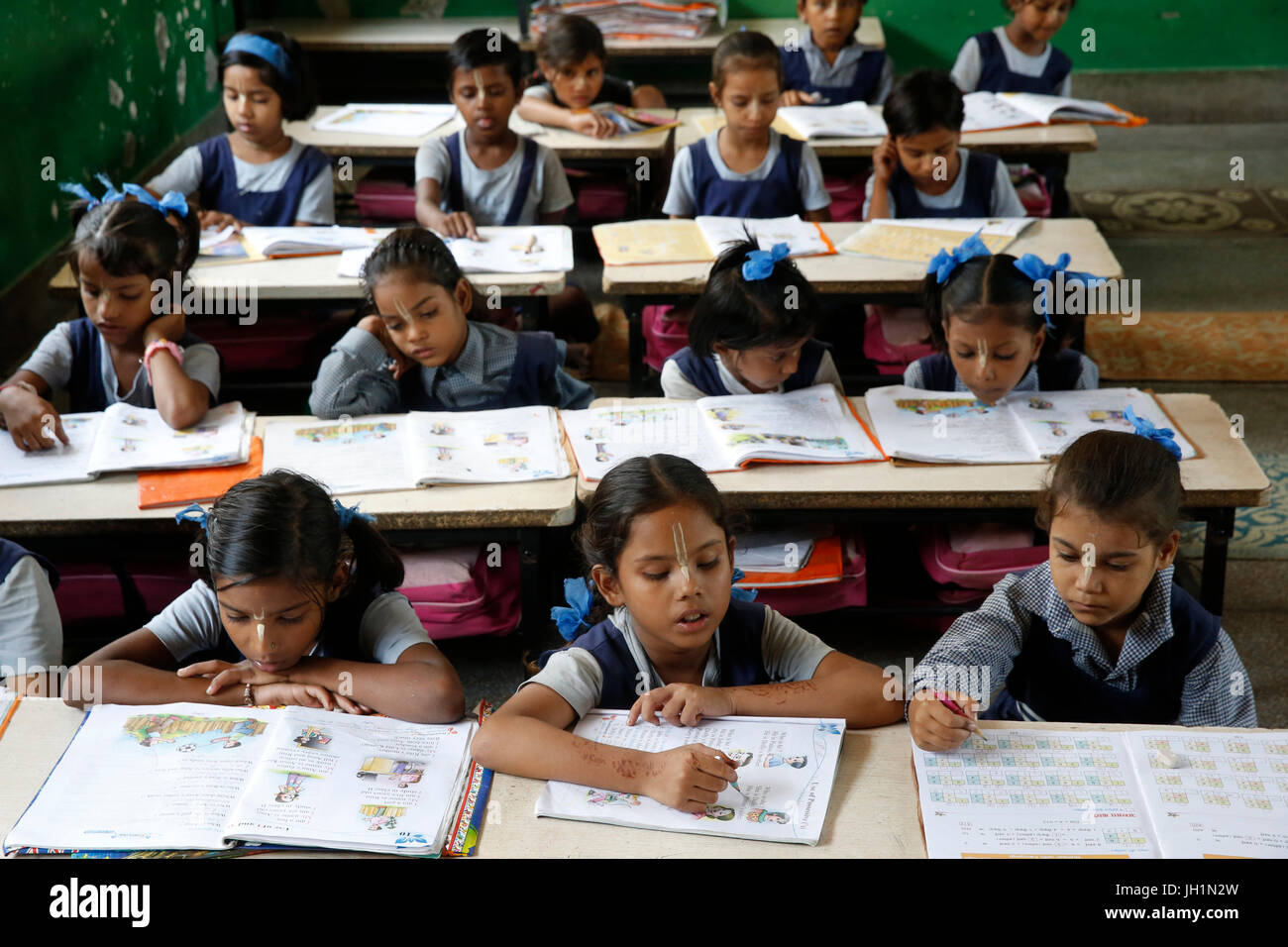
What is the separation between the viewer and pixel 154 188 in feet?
11.8

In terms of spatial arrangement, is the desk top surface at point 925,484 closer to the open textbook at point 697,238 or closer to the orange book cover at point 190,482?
the orange book cover at point 190,482

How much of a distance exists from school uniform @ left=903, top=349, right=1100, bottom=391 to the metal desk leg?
44 cm

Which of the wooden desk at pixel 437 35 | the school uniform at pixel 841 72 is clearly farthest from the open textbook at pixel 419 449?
the wooden desk at pixel 437 35

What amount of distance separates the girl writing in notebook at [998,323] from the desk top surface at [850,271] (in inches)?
15.2

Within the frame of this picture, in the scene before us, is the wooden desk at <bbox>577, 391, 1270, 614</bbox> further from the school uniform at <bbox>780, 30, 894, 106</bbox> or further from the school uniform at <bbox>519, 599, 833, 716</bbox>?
the school uniform at <bbox>780, 30, 894, 106</bbox>

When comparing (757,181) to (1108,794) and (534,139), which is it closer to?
(534,139)

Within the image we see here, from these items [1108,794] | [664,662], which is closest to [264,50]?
[664,662]

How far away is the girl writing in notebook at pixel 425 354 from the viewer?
8.30ft

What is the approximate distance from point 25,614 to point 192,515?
0.29 meters

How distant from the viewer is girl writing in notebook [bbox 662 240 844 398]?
2.48m

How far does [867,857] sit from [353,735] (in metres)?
0.59

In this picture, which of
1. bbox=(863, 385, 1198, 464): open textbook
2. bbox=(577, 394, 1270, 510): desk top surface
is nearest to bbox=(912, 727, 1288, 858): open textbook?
bbox=(577, 394, 1270, 510): desk top surface

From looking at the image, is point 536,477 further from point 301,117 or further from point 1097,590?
point 301,117
